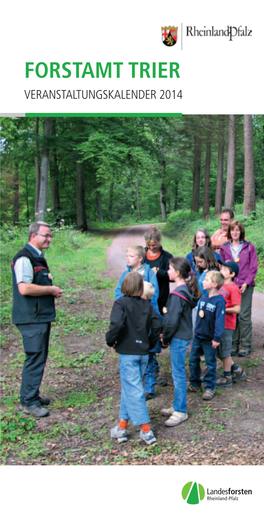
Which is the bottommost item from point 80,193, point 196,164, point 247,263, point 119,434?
point 119,434

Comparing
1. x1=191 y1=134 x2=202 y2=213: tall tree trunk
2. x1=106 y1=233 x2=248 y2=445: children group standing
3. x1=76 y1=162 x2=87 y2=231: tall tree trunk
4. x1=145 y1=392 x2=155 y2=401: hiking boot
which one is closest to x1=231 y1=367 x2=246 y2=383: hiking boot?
x1=106 y1=233 x2=248 y2=445: children group standing

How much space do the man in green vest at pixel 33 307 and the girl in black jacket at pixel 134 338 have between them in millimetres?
1064

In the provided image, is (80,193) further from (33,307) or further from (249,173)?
(33,307)

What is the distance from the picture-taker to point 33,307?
471 centimetres

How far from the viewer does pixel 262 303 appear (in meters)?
9.30

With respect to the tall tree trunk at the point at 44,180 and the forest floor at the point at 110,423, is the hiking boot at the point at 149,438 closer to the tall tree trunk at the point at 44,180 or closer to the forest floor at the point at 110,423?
the forest floor at the point at 110,423

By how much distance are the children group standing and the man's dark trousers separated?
3.38ft

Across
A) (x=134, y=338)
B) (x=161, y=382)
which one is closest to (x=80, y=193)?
(x=161, y=382)

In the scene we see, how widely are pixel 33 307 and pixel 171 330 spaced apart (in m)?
1.61

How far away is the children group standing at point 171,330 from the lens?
3.96 meters
